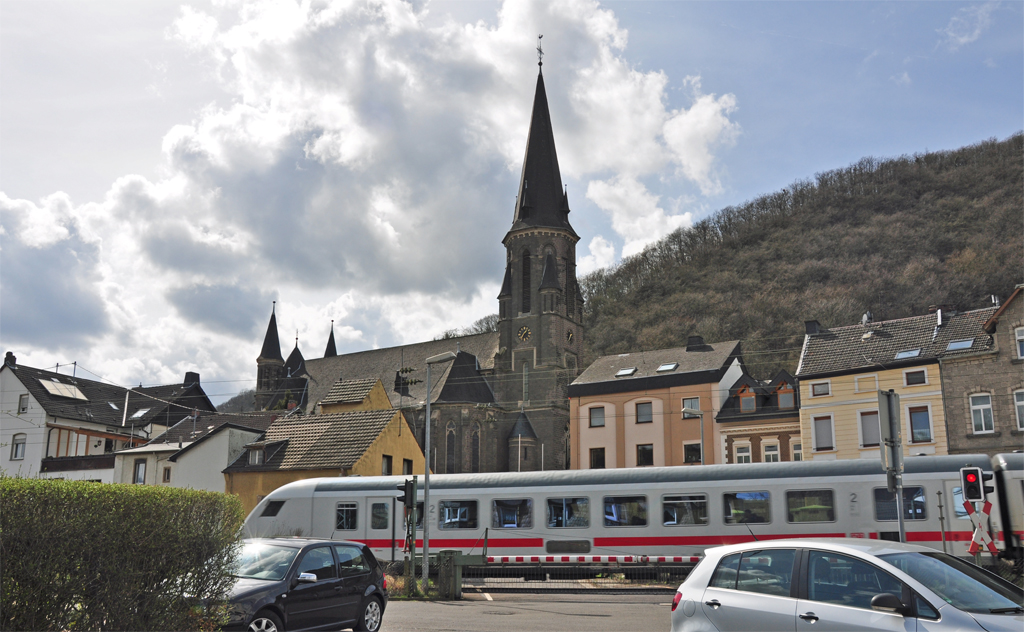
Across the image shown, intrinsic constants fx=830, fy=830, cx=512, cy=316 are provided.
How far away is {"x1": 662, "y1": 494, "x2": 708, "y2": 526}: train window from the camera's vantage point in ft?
67.8

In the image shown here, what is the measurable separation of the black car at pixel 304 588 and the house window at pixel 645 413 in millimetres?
33270

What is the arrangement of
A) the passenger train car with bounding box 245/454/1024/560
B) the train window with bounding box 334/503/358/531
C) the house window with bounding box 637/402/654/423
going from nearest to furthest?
the passenger train car with bounding box 245/454/1024/560, the train window with bounding box 334/503/358/531, the house window with bounding box 637/402/654/423

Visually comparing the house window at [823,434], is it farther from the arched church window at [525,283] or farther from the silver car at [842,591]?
the arched church window at [525,283]

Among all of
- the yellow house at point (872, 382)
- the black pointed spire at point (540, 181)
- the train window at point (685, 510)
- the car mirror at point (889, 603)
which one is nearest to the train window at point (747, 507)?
the train window at point (685, 510)

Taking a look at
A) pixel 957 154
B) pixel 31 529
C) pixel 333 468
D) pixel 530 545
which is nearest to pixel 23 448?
pixel 333 468

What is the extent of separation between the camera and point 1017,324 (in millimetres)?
30688

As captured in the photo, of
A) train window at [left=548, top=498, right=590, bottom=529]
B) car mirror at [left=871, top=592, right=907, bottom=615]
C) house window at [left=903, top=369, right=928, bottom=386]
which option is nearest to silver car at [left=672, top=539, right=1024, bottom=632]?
car mirror at [left=871, top=592, right=907, bottom=615]

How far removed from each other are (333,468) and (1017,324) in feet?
84.3

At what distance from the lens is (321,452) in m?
31.2

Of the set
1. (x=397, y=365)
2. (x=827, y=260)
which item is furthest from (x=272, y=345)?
(x=827, y=260)

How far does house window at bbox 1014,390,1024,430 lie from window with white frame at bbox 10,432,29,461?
48.3 metres

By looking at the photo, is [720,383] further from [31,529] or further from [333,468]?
[31,529]

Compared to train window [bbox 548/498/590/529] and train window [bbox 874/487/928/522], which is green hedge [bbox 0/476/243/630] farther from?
train window [bbox 874/487/928/522]

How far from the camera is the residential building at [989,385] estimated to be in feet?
100
